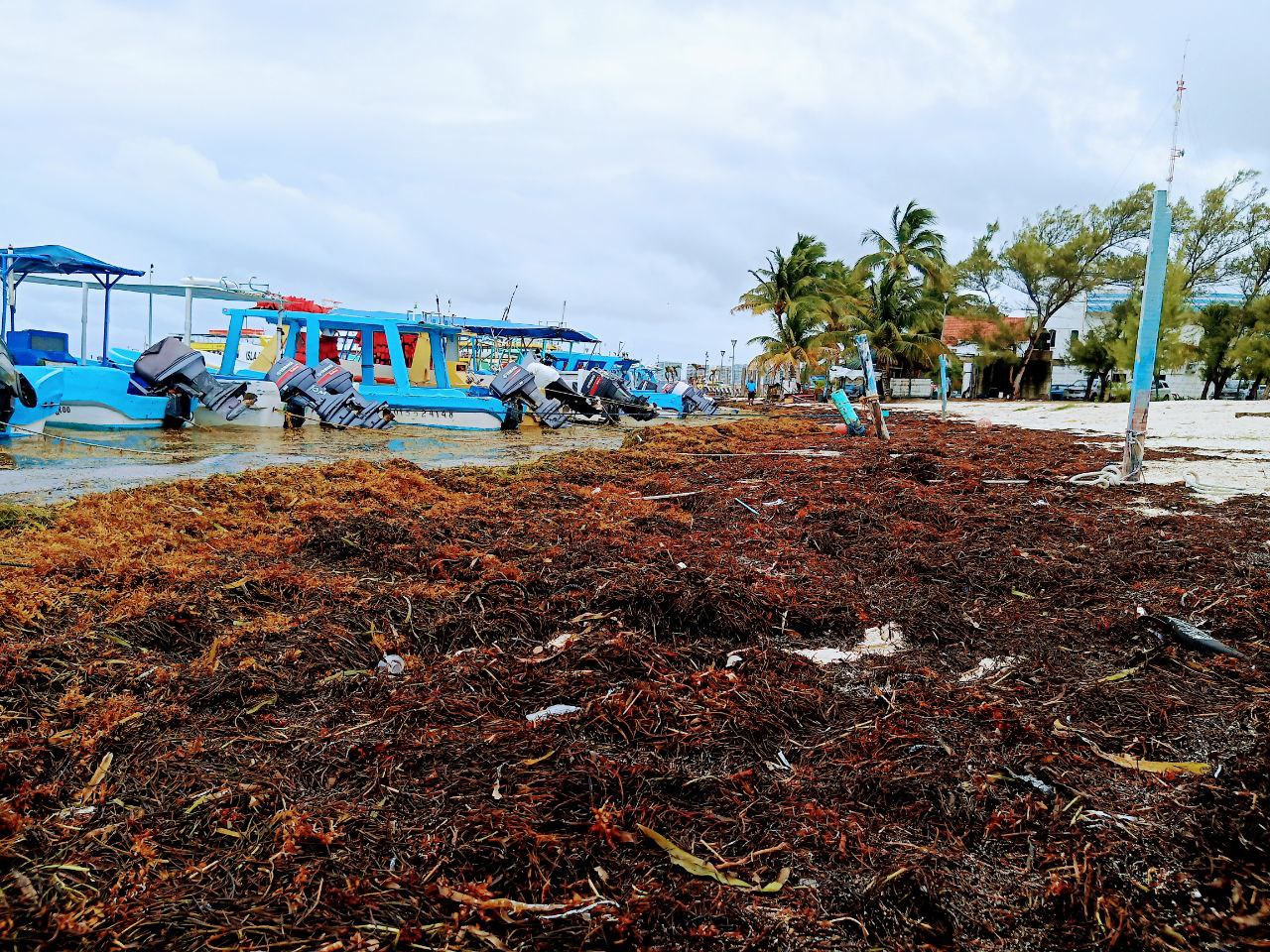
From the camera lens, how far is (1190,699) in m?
3.02

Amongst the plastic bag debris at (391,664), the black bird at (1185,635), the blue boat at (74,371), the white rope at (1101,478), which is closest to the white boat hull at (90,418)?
the blue boat at (74,371)

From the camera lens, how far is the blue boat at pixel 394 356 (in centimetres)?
2031

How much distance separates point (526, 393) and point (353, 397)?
4.39 m

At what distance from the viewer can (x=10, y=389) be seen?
13242 millimetres

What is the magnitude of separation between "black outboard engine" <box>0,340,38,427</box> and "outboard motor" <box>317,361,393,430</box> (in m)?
5.69

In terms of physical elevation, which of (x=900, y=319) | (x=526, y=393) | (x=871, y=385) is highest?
(x=900, y=319)

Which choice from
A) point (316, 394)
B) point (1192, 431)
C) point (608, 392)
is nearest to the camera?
point (1192, 431)

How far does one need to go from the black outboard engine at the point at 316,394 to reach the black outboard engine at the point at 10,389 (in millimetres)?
4804

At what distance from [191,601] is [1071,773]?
3984 millimetres

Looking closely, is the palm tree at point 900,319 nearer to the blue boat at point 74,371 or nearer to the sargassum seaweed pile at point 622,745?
the blue boat at point 74,371

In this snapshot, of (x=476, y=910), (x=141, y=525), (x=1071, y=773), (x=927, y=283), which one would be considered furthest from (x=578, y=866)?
(x=927, y=283)

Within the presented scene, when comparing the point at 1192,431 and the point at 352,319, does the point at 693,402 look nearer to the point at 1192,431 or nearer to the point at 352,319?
the point at 352,319

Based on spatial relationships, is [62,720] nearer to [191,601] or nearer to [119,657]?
[119,657]

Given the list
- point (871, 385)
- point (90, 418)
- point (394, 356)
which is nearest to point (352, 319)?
point (394, 356)
